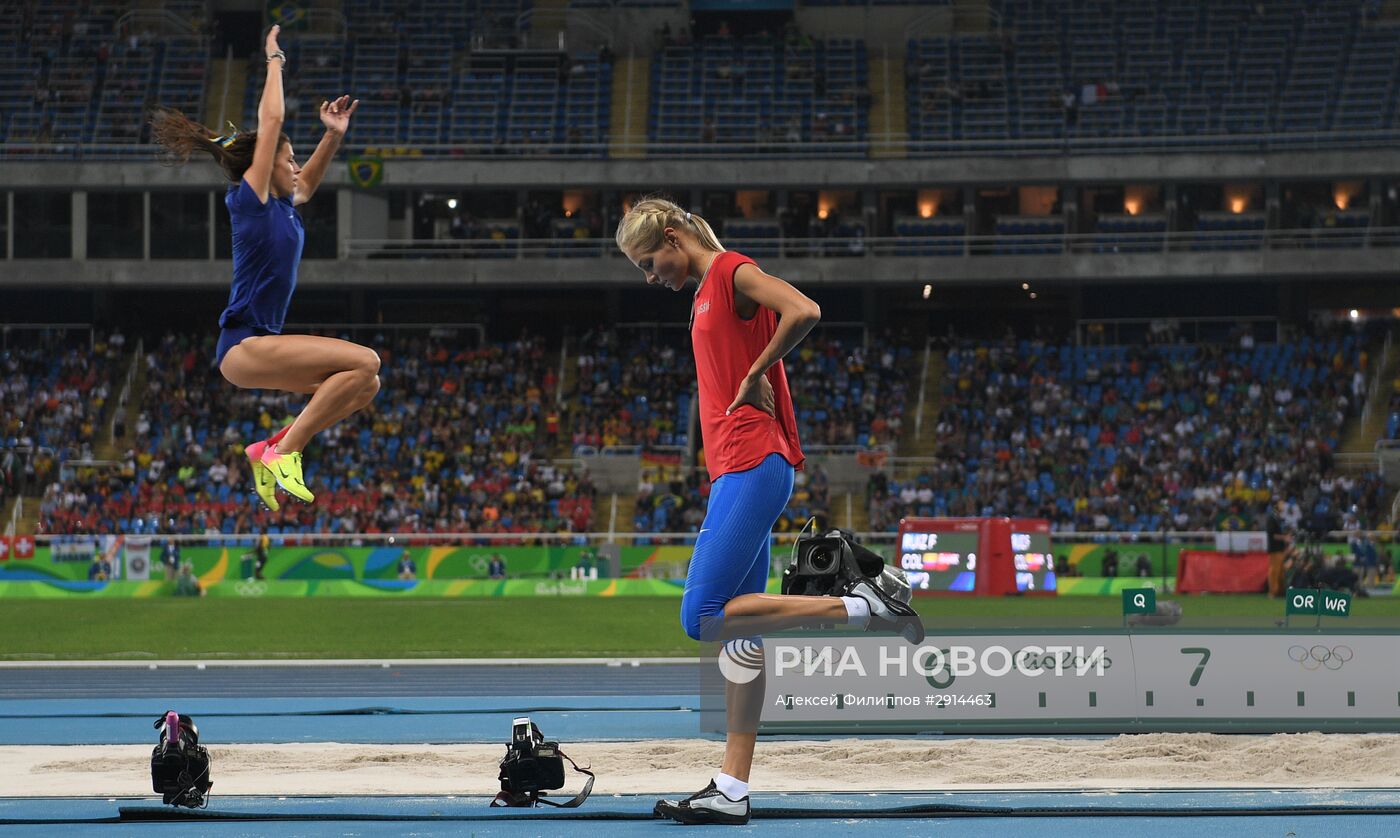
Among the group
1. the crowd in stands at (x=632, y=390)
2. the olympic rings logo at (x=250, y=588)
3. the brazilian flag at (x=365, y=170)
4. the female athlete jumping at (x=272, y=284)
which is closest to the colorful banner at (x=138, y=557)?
the olympic rings logo at (x=250, y=588)

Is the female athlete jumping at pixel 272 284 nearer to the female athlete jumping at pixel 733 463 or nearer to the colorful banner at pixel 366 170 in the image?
the female athlete jumping at pixel 733 463

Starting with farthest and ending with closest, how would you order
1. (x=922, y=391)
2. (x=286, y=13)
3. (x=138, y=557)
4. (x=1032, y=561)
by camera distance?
(x=286, y=13) → (x=922, y=391) → (x=138, y=557) → (x=1032, y=561)

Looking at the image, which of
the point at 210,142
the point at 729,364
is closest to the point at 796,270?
the point at 210,142

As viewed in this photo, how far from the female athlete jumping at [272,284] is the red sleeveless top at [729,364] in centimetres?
132

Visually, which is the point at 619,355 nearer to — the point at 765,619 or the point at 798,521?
the point at 798,521

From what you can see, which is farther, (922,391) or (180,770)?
(922,391)

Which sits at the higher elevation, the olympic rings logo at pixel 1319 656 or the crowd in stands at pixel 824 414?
the crowd in stands at pixel 824 414

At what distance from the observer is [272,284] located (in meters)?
6.64

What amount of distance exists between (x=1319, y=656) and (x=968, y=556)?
19.6 meters

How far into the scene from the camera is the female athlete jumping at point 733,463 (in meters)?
6.09

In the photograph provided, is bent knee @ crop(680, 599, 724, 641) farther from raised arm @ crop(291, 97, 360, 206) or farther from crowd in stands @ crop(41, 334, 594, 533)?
crowd in stands @ crop(41, 334, 594, 533)

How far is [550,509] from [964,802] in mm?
30711

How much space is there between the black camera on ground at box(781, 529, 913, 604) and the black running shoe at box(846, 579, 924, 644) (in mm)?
21
